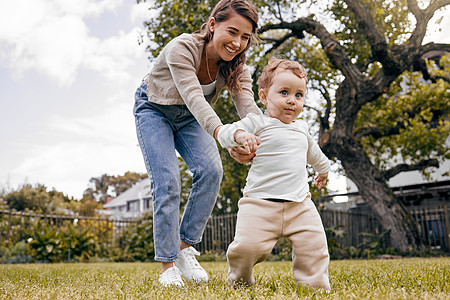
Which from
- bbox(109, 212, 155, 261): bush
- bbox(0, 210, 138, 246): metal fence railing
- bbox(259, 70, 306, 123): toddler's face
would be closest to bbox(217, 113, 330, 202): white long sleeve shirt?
bbox(259, 70, 306, 123): toddler's face

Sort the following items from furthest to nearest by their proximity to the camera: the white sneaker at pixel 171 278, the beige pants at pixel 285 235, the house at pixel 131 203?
the house at pixel 131 203, the white sneaker at pixel 171 278, the beige pants at pixel 285 235

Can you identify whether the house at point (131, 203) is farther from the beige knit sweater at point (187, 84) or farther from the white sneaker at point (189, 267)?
the beige knit sweater at point (187, 84)

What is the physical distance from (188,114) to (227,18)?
727 mm

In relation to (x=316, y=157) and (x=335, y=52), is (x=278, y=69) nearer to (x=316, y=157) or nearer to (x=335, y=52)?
(x=316, y=157)

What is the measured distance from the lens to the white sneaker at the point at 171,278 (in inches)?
94.0

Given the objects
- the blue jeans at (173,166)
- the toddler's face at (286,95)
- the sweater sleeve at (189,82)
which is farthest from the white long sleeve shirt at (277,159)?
the blue jeans at (173,166)

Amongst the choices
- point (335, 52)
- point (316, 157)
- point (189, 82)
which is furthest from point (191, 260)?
point (335, 52)

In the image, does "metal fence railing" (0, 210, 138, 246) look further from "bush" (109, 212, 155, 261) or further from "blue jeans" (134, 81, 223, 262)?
"blue jeans" (134, 81, 223, 262)

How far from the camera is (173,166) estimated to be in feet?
8.77

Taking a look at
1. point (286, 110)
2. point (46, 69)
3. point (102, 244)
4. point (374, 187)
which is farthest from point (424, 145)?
point (46, 69)

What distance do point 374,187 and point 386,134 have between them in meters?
2.58

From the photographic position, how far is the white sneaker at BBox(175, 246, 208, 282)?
2703 mm

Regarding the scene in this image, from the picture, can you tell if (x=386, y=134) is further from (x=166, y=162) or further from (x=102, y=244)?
(x=166, y=162)

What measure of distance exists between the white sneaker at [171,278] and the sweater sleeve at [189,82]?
0.91 m
